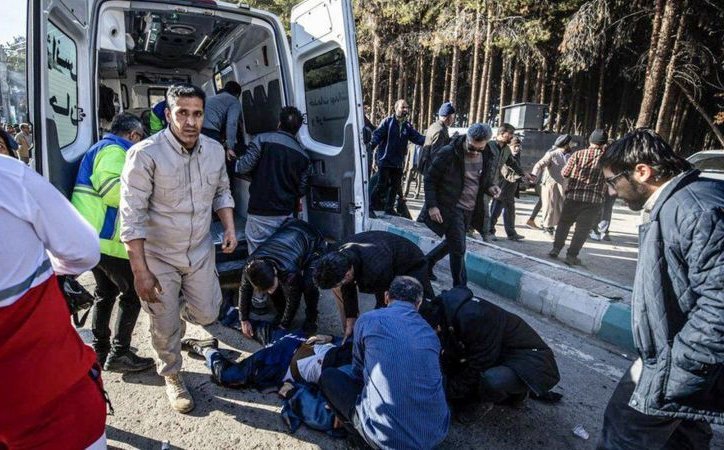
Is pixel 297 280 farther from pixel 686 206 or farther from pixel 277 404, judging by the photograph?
pixel 686 206

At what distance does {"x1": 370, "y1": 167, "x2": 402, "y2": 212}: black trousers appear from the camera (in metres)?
6.22

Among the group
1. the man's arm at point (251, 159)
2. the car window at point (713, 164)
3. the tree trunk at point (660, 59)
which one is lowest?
the man's arm at point (251, 159)

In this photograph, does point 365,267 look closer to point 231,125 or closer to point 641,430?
point 641,430

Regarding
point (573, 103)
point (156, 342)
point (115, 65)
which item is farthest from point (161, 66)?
point (573, 103)

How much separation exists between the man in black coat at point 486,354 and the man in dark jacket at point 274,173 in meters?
1.72

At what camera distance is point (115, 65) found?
18.9 ft

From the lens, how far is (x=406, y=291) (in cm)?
216

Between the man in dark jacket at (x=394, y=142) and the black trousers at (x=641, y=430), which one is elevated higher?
the man in dark jacket at (x=394, y=142)

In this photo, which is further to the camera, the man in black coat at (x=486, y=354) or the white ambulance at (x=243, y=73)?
the white ambulance at (x=243, y=73)

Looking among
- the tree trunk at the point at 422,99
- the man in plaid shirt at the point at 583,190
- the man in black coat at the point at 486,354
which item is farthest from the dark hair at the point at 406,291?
the tree trunk at the point at 422,99

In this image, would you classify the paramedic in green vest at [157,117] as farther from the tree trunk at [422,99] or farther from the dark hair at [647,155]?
the tree trunk at [422,99]

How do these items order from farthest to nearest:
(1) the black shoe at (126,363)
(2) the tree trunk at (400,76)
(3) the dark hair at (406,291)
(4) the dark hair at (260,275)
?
(2) the tree trunk at (400,76) < (4) the dark hair at (260,275) < (1) the black shoe at (126,363) < (3) the dark hair at (406,291)

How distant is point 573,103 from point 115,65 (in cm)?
1708

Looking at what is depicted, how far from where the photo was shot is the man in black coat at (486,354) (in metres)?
2.22
